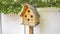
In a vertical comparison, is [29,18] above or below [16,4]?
below

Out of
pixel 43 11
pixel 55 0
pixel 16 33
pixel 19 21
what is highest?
pixel 55 0

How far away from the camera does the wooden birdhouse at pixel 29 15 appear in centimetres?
124

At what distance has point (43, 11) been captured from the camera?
4.54 ft

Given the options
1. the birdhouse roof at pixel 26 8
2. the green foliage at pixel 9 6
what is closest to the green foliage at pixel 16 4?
the green foliage at pixel 9 6

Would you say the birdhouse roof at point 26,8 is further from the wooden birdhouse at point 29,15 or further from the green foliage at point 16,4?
the green foliage at point 16,4

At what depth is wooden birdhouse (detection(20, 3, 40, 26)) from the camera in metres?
1.24

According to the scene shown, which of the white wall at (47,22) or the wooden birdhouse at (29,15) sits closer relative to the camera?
the wooden birdhouse at (29,15)

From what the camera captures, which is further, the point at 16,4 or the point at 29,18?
the point at 16,4

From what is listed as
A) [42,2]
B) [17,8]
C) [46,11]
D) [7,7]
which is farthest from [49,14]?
[7,7]

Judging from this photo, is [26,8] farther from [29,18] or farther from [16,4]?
[16,4]

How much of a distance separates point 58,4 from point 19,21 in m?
0.45

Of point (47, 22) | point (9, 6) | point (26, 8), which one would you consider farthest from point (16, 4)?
point (47, 22)

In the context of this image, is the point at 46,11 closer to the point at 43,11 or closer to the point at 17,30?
the point at 43,11

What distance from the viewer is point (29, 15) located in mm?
1268
